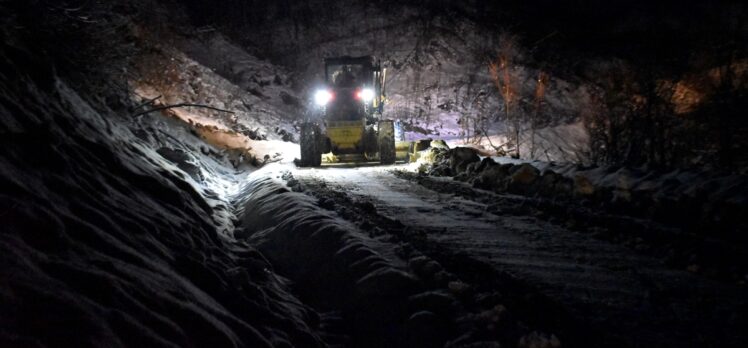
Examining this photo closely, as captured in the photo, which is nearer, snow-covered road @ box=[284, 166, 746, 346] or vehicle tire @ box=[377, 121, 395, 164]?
snow-covered road @ box=[284, 166, 746, 346]

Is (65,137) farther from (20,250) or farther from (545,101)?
(545,101)

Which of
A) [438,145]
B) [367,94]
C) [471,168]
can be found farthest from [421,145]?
[471,168]

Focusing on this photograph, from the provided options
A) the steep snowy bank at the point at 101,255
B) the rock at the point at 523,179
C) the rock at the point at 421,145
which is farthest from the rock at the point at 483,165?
the rock at the point at 421,145

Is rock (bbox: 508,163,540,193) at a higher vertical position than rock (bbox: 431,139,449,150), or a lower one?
lower

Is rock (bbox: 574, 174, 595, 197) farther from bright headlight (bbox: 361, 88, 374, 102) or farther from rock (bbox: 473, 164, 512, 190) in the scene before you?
bright headlight (bbox: 361, 88, 374, 102)

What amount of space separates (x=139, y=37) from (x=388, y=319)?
96.5 feet

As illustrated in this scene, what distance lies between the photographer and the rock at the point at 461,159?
1324 cm

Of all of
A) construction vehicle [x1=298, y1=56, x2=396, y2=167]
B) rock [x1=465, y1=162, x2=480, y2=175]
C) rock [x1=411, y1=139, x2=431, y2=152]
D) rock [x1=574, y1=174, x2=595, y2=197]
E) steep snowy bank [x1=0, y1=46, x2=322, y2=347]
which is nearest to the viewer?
steep snowy bank [x1=0, y1=46, x2=322, y2=347]

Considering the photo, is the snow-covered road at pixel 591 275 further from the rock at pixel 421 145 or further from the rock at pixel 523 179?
the rock at pixel 421 145

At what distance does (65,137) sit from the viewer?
5270mm

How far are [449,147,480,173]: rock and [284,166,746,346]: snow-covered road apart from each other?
4922 mm

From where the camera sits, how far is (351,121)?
18.3 m

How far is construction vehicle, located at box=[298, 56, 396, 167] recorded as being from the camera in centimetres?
1789

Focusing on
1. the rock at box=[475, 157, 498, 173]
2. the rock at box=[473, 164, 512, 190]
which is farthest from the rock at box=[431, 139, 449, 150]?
the rock at box=[473, 164, 512, 190]
